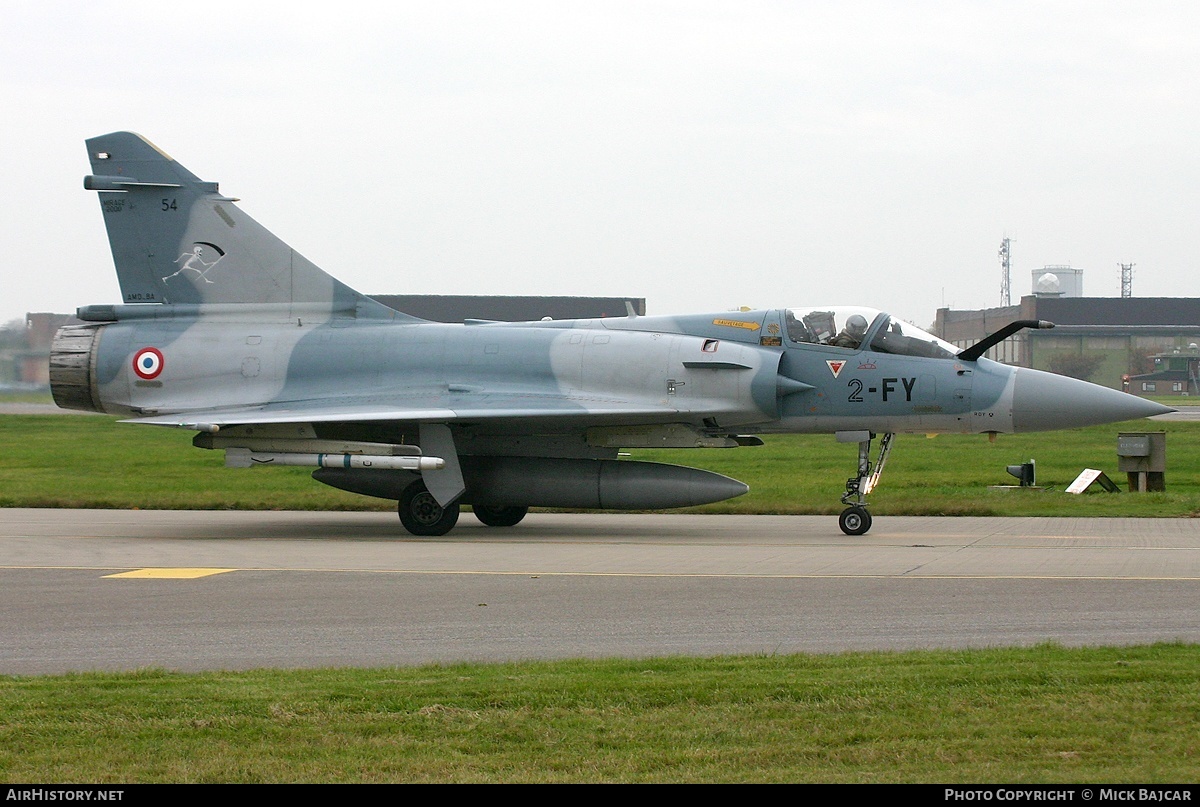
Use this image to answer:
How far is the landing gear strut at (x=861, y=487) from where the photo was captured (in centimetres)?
1550

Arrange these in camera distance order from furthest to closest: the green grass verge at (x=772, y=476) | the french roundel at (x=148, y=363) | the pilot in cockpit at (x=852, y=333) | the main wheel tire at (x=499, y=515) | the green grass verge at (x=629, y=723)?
the green grass verge at (x=772, y=476), the main wheel tire at (x=499, y=515), the french roundel at (x=148, y=363), the pilot in cockpit at (x=852, y=333), the green grass verge at (x=629, y=723)

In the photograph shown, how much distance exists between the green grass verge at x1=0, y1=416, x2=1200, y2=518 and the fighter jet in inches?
Result: 121

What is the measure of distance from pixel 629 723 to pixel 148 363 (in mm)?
13278

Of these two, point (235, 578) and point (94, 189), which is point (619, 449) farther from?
point (94, 189)

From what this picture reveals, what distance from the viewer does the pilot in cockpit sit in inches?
629

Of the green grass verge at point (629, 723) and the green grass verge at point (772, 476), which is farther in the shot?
the green grass verge at point (772, 476)

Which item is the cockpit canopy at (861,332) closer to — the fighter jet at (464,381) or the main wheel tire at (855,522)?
the fighter jet at (464,381)

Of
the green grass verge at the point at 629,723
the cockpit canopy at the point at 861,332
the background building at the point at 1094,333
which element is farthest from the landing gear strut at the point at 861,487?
the background building at the point at 1094,333

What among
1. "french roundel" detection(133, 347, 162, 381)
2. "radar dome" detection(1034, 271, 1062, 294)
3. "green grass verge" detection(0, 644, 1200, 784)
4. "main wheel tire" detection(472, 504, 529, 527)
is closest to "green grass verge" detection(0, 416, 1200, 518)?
"main wheel tire" detection(472, 504, 529, 527)

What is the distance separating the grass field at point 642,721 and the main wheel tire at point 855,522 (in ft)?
25.2

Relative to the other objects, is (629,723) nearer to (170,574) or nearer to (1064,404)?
(170,574)

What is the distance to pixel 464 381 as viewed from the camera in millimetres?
16625

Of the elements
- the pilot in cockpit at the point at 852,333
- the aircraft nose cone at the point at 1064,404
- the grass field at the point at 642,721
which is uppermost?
the pilot in cockpit at the point at 852,333
